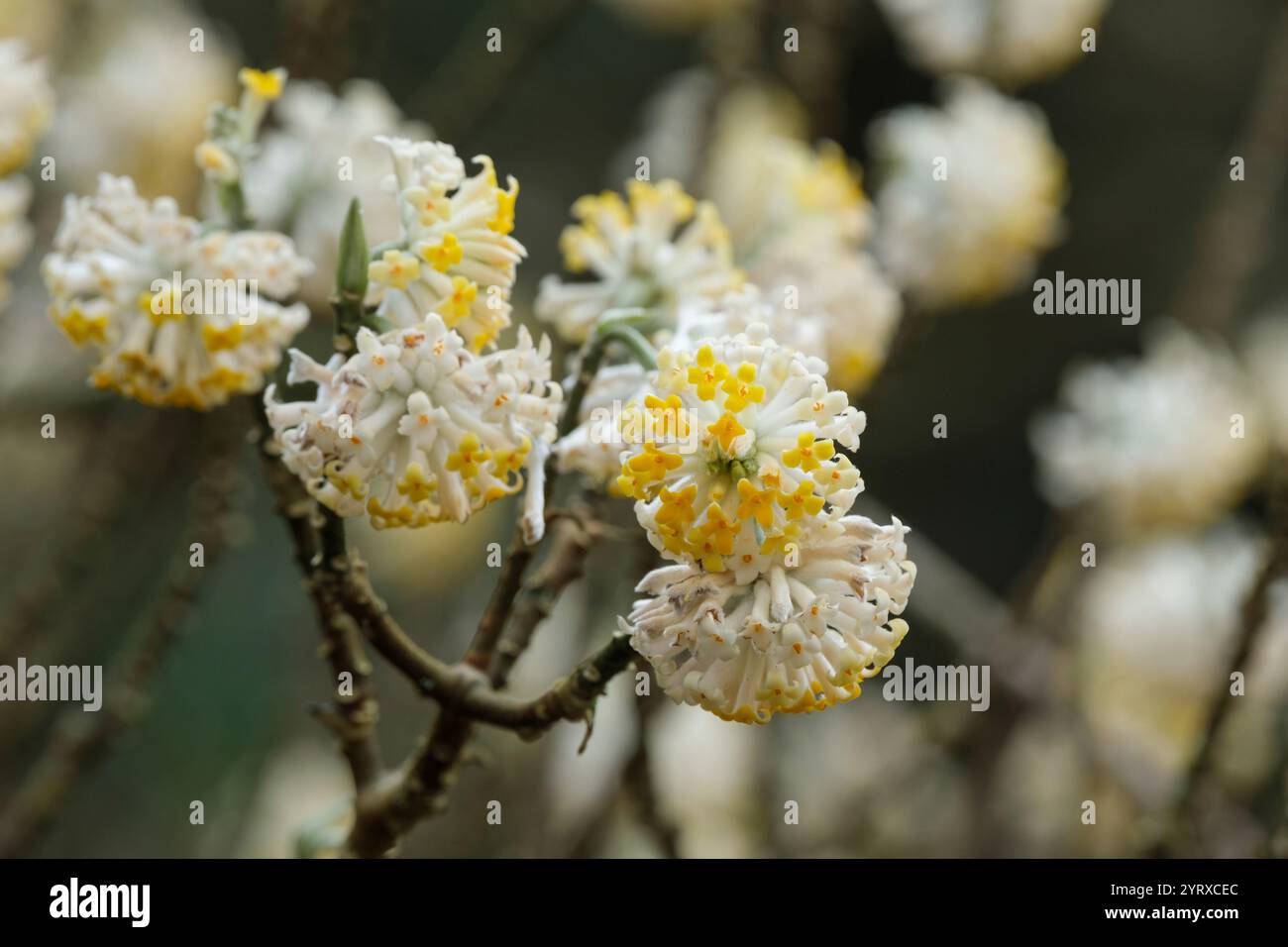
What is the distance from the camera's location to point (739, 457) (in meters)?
0.67

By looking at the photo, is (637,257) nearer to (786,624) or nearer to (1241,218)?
(786,624)

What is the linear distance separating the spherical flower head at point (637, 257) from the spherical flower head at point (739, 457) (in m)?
0.21

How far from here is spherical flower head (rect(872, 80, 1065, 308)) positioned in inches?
60.2

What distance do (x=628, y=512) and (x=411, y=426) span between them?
0.85 meters

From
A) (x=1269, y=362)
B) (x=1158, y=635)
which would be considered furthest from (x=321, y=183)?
(x=1269, y=362)

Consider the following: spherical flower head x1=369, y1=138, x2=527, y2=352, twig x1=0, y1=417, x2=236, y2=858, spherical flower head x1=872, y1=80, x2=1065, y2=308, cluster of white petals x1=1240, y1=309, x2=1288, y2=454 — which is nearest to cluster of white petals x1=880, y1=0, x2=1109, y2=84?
spherical flower head x1=872, y1=80, x2=1065, y2=308

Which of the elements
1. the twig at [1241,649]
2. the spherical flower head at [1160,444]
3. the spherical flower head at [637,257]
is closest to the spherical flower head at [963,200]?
the spherical flower head at [1160,444]

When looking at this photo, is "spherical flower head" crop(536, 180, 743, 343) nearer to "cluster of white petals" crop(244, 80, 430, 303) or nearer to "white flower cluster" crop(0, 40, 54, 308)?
"cluster of white petals" crop(244, 80, 430, 303)

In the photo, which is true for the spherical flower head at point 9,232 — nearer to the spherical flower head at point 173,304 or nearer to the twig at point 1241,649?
the spherical flower head at point 173,304

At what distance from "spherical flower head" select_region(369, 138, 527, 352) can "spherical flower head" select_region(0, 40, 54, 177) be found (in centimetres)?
37

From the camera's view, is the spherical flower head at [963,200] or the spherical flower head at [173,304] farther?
the spherical flower head at [963,200]

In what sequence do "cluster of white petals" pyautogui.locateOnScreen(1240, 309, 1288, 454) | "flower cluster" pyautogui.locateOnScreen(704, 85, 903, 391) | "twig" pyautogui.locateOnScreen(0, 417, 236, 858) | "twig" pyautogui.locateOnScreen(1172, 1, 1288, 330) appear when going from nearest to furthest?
1. "flower cluster" pyautogui.locateOnScreen(704, 85, 903, 391)
2. "twig" pyautogui.locateOnScreen(0, 417, 236, 858)
3. "twig" pyautogui.locateOnScreen(1172, 1, 1288, 330)
4. "cluster of white petals" pyautogui.locateOnScreen(1240, 309, 1288, 454)

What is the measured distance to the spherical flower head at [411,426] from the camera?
672 millimetres

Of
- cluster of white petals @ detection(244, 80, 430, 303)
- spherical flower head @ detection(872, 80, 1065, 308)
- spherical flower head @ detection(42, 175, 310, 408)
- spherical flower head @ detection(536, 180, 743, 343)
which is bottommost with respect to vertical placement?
spherical flower head @ detection(42, 175, 310, 408)
